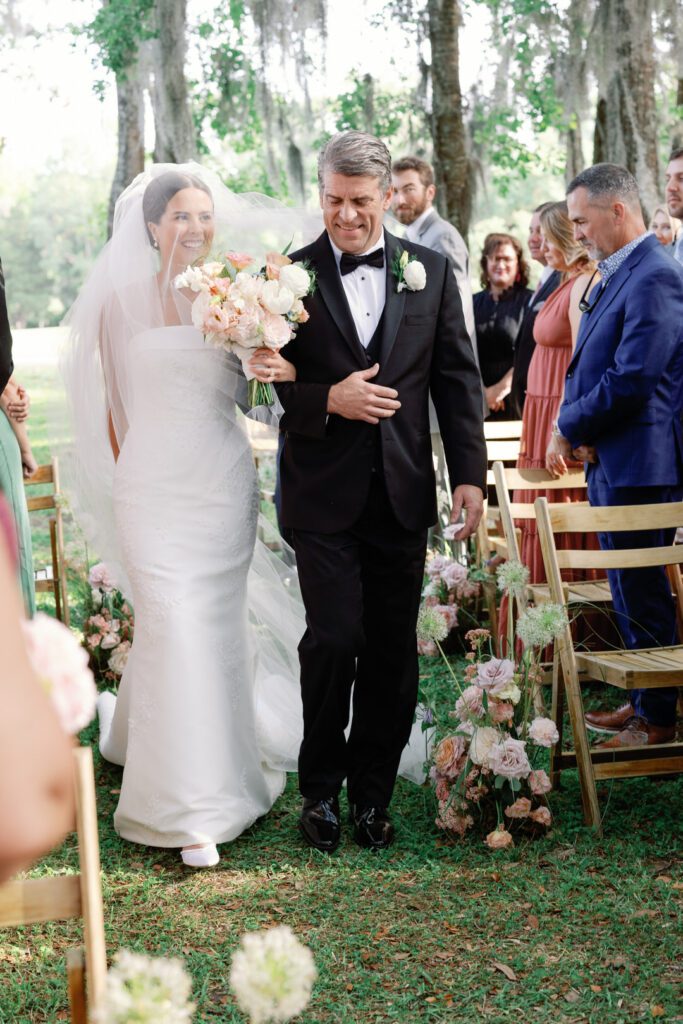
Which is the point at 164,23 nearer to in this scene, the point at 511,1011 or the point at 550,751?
the point at 550,751

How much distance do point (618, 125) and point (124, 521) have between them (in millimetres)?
7784

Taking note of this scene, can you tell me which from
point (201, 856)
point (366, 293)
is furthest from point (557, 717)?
point (366, 293)

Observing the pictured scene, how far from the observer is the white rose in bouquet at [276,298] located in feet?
12.8

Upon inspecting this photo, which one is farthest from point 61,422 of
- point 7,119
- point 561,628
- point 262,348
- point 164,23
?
point 7,119

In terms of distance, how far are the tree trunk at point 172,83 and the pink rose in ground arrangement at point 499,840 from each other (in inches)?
354

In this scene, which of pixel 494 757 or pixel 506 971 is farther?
pixel 494 757

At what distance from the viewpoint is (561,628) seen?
157 inches

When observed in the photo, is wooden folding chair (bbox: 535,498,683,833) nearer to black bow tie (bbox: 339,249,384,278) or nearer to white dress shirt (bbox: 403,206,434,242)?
black bow tie (bbox: 339,249,384,278)

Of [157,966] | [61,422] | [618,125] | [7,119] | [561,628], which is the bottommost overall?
[561,628]

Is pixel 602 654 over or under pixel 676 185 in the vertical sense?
under

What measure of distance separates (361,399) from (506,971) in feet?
5.97

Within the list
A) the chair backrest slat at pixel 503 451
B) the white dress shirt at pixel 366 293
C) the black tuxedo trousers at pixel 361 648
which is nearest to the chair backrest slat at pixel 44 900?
the black tuxedo trousers at pixel 361 648

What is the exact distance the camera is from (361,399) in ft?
13.0

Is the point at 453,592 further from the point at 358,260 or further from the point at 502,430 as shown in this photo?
the point at 358,260
